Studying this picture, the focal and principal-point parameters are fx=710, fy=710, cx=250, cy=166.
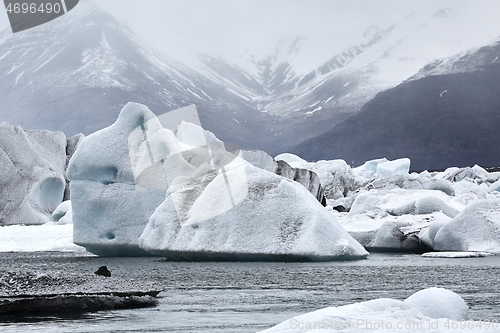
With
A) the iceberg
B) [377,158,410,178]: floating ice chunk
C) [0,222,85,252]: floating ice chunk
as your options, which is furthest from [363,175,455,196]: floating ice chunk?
[0,222,85,252]: floating ice chunk

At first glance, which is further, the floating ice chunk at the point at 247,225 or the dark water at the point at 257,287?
the floating ice chunk at the point at 247,225

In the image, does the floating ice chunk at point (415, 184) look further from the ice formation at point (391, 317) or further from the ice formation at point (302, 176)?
the ice formation at point (391, 317)

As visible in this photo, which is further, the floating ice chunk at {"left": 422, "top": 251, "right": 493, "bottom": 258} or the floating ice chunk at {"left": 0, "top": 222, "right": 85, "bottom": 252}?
the floating ice chunk at {"left": 0, "top": 222, "right": 85, "bottom": 252}

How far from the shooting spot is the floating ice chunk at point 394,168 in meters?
43.1

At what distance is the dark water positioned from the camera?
19.6 feet

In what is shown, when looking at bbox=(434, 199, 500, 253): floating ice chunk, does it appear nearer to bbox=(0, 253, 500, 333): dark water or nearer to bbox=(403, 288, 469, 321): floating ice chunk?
bbox=(0, 253, 500, 333): dark water

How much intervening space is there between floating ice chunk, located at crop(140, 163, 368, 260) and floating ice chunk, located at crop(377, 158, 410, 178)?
3076cm

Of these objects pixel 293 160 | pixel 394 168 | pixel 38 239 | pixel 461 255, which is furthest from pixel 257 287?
pixel 394 168

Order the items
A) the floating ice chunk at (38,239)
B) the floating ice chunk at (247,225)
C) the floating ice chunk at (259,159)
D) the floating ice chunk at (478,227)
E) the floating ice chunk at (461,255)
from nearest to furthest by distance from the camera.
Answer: the floating ice chunk at (247,225) < the floating ice chunk at (461,255) < the floating ice chunk at (478,227) < the floating ice chunk at (38,239) < the floating ice chunk at (259,159)

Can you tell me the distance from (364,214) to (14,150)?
14.6 metres

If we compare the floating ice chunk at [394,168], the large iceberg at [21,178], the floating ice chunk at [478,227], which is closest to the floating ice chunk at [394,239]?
the floating ice chunk at [478,227]

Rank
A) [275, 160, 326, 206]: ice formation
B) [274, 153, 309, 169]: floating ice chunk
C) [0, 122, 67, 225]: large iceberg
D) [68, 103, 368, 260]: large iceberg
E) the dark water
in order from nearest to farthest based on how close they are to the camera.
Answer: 1. the dark water
2. [68, 103, 368, 260]: large iceberg
3. [275, 160, 326, 206]: ice formation
4. [0, 122, 67, 225]: large iceberg
5. [274, 153, 309, 169]: floating ice chunk

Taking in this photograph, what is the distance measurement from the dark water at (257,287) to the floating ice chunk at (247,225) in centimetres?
27

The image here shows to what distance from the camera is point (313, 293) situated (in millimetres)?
8117
